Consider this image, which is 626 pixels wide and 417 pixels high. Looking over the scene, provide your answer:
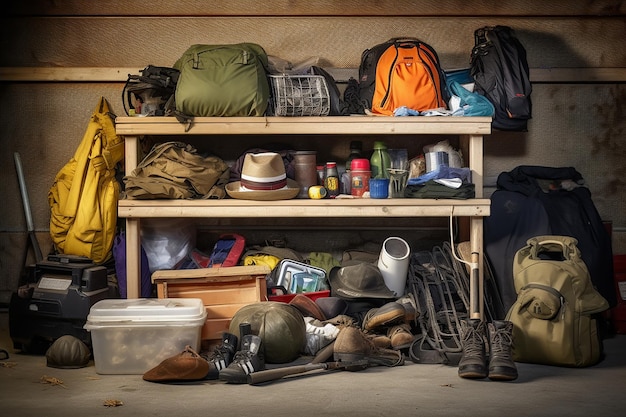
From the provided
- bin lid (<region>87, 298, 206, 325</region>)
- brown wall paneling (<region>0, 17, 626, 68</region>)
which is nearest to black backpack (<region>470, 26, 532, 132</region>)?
brown wall paneling (<region>0, 17, 626, 68</region>)

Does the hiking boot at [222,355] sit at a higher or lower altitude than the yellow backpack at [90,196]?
lower

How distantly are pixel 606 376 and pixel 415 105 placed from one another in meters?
2.10

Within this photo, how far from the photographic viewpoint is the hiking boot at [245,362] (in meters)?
4.42

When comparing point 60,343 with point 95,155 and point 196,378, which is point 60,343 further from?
point 95,155

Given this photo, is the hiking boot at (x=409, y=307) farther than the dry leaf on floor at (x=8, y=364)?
Yes

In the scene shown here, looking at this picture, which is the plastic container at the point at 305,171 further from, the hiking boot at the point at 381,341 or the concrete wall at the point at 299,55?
the hiking boot at the point at 381,341

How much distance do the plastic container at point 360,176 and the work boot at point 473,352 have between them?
1.29 metres

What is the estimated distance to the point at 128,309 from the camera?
4.78m

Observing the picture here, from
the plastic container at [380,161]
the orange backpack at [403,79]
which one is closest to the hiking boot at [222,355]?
the plastic container at [380,161]

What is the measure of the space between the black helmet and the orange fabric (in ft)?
7.86

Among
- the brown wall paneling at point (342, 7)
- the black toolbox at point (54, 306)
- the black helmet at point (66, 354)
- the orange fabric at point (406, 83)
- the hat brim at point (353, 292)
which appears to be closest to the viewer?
the black helmet at point (66, 354)

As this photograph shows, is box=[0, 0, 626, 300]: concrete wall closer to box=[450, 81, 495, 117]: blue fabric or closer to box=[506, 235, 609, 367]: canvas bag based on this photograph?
box=[450, 81, 495, 117]: blue fabric

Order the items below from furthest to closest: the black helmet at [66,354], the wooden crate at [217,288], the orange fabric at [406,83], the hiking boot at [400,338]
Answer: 1. the orange fabric at [406,83]
2. the wooden crate at [217,288]
3. the hiking boot at [400,338]
4. the black helmet at [66,354]

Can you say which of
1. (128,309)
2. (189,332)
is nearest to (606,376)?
(189,332)
